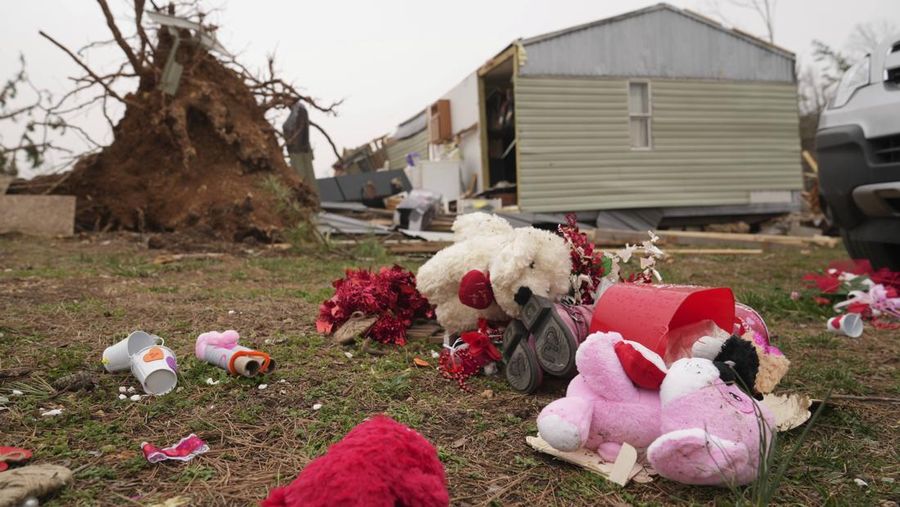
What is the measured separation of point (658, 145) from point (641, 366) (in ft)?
38.7

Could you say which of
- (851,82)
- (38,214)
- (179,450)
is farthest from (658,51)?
(179,450)

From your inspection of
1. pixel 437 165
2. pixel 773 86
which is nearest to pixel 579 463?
pixel 437 165

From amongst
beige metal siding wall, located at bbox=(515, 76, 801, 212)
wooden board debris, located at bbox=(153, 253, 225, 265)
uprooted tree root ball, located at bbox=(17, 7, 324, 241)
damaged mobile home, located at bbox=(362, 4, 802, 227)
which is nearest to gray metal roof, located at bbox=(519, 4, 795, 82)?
damaged mobile home, located at bbox=(362, 4, 802, 227)

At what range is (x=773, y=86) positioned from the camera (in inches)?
508

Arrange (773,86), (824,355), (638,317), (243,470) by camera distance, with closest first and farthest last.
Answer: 1. (243,470)
2. (638,317)
3. (824,355)
4. (773,86)

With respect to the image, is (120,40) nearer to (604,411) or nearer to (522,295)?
(522,295)

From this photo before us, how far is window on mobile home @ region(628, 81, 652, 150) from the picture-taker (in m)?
12.3

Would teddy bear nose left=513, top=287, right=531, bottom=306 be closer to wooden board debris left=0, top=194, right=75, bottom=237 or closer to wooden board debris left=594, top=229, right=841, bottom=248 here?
wooden board debris left=594, top=229, right=841, bottom=248

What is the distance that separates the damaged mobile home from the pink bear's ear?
10168 mm

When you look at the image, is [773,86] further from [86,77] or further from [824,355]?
[86,77]

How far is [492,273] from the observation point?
7.89 ft

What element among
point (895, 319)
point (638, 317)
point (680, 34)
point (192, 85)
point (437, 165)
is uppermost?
point (680, 34)

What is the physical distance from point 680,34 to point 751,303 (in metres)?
9.92

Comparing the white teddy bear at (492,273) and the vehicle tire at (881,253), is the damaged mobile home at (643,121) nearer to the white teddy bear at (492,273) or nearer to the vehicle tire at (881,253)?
the vehicle tire at (881,253)
